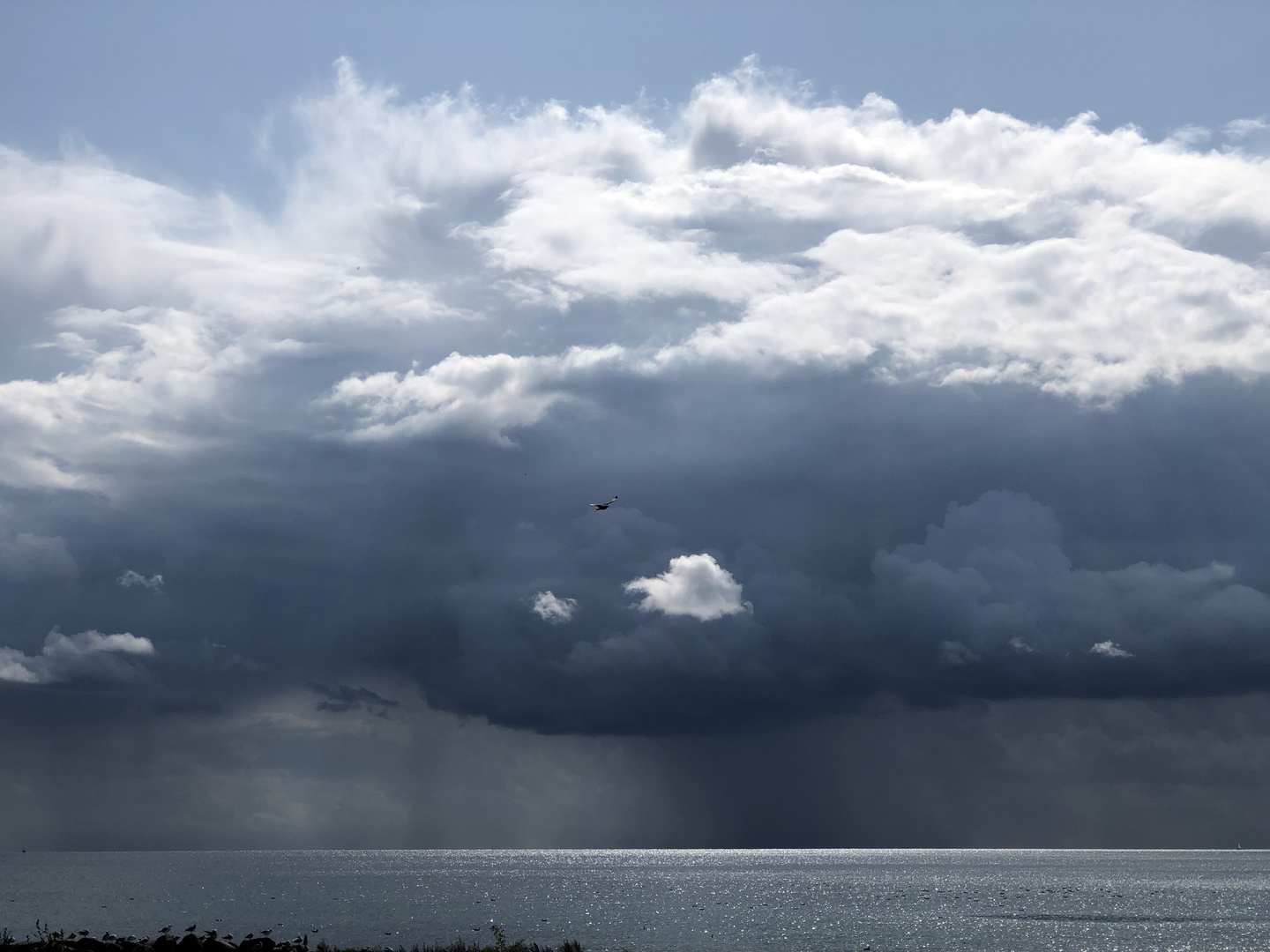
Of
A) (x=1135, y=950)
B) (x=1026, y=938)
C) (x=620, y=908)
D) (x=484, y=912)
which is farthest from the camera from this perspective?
(x=620, y=908)

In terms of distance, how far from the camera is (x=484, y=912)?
160500 mm

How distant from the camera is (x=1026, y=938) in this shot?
12700cm

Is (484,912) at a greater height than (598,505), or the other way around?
(598,505)

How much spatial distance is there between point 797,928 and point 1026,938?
26.5m

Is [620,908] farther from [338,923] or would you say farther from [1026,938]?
[1026,938]

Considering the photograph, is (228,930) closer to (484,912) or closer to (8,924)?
(8,924)

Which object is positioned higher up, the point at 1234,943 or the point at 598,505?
the point at 598,505

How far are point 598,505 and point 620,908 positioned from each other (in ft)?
427

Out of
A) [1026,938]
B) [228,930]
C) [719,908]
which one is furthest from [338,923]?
[1026,938]

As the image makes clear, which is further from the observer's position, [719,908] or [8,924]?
[719,908]

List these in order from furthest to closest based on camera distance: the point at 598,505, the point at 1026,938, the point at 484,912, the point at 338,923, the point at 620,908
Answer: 1. the point at 620,908
2. the point at 484,912
3. the point at 338,923
4. the point at 1026,938
5. the point at 598,505

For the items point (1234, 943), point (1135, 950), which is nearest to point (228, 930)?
point (1135, 950)

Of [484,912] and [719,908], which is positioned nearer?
[484,912]

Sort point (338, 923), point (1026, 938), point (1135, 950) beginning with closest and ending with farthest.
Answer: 1. point (1135, 950)
2. point (1026, 938)
3. point (338, 923)
